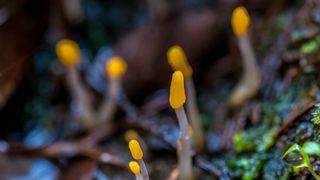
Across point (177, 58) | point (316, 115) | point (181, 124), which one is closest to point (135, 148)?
point (181, 124)

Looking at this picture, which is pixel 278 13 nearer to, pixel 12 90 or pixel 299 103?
pixel 299 103

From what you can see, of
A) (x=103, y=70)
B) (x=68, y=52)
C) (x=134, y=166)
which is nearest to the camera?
(x=134, y=166)

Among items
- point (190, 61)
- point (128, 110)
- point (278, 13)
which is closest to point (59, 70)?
point (128, 110)

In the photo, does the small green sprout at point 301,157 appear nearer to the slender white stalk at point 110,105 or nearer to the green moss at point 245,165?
the green moss at point 245,165

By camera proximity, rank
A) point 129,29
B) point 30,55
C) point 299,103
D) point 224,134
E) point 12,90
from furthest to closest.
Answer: point 129,29
point 30,55
point 12,90
point 224,134
point 299,103

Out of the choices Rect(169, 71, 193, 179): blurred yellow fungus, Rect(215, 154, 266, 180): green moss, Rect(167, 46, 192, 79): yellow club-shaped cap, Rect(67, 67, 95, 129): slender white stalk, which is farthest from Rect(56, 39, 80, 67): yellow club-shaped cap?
Rect(215, 154, 266, 180): green moss

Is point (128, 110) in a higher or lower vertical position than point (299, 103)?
higher

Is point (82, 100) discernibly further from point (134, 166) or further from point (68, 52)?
point (134, 166)
